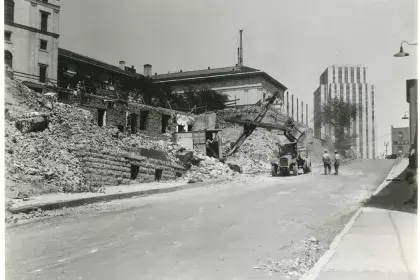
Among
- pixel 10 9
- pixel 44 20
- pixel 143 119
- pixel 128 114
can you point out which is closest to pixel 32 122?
pixel 10 9

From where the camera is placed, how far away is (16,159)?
39.9 feet

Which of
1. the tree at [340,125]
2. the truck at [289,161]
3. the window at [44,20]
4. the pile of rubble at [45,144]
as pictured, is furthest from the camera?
the tree at [340,125]

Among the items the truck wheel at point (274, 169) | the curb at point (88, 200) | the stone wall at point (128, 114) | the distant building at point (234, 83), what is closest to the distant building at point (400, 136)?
the truck wheel at point (274, 169)

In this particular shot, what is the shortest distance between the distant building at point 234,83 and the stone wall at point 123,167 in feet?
83.5

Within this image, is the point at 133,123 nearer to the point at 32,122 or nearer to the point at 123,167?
the point at 123,167

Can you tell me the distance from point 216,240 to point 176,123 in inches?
1140

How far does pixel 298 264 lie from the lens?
5.82 m

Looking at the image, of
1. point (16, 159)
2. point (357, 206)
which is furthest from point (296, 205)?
point (16, 159)

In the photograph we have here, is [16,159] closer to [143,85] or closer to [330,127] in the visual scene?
[143,85]

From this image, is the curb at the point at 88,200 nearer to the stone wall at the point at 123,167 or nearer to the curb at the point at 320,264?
the stone wall at the point at 123,167

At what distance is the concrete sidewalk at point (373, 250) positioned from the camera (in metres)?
4.94

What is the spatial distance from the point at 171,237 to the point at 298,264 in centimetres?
244

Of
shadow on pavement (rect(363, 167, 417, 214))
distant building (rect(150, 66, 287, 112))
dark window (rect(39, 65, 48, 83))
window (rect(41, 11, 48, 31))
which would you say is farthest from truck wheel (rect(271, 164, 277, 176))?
distant building (rect(150, 66, 287, 112))

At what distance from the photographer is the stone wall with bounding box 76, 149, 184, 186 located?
14.9 m
